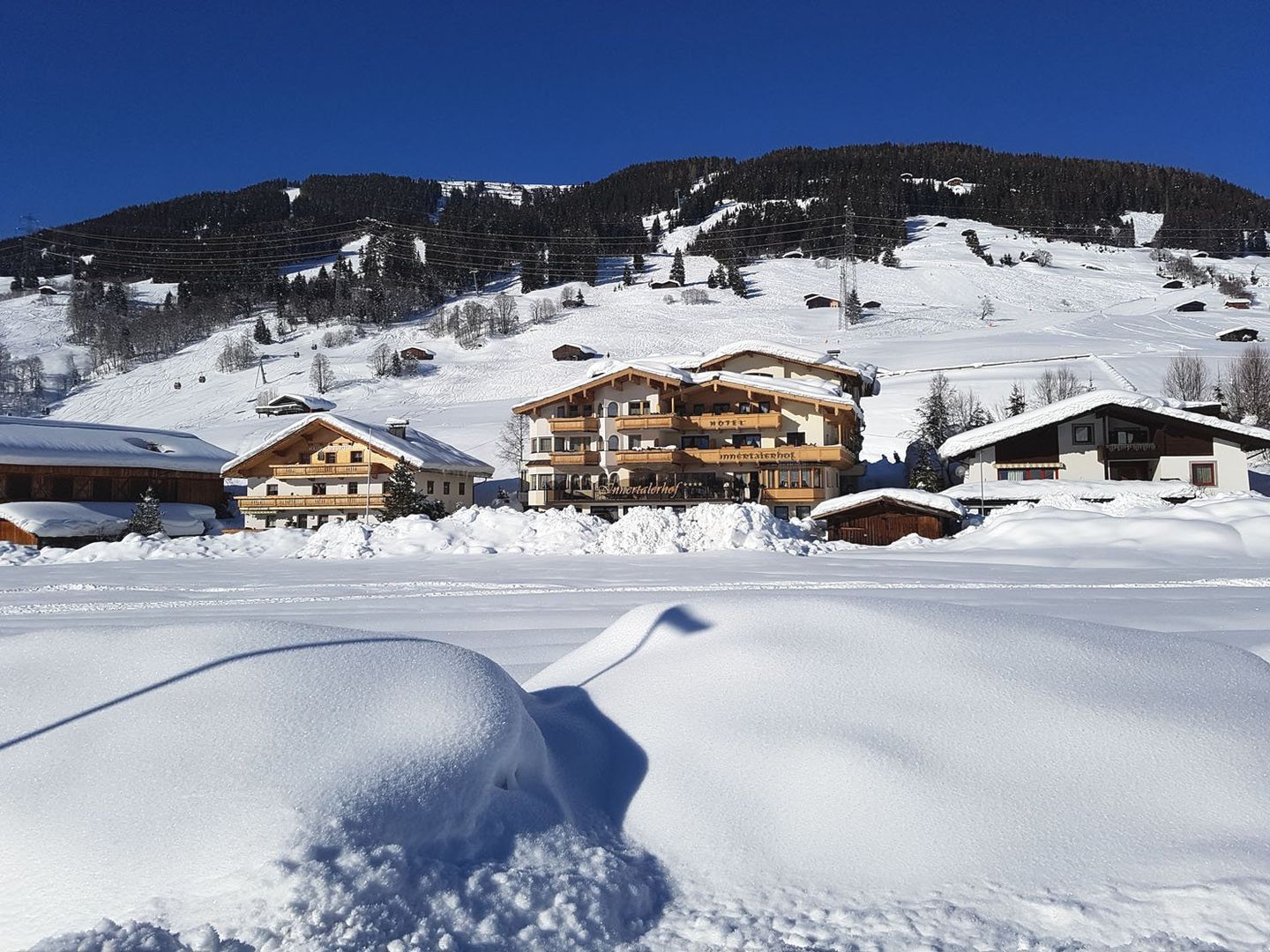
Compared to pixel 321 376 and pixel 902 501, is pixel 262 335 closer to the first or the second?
pixel 321 376

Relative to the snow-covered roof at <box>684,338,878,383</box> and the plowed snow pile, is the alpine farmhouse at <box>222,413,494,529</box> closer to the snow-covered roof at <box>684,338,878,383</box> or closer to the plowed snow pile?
the snow-covered roof at <box>684,338,878,383</box>

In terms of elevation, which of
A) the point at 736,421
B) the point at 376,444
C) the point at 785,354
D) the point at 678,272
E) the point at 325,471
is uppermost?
the point at 678,272

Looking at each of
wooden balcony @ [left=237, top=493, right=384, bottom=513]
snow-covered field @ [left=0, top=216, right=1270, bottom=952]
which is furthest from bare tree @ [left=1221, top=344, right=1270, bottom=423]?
snow-covered field @ [left=0, top=216, right=1270, bottom=952]

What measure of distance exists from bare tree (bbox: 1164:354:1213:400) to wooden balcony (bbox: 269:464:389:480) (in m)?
51.1

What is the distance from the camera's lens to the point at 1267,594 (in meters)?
14.2

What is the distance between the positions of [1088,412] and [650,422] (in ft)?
67.8

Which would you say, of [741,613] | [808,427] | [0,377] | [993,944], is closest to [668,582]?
[741,613]

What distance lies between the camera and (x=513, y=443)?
181ft

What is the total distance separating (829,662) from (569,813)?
217 cm

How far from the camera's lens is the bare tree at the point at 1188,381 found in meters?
54.8

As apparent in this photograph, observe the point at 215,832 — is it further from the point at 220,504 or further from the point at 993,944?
the point at 220,504

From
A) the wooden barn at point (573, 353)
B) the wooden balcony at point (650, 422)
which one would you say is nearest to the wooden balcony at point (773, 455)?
the wooden balcony at point (650, 422)

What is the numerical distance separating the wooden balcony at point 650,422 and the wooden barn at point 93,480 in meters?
22.7

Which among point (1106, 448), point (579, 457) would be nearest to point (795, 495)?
point (579, 457)
